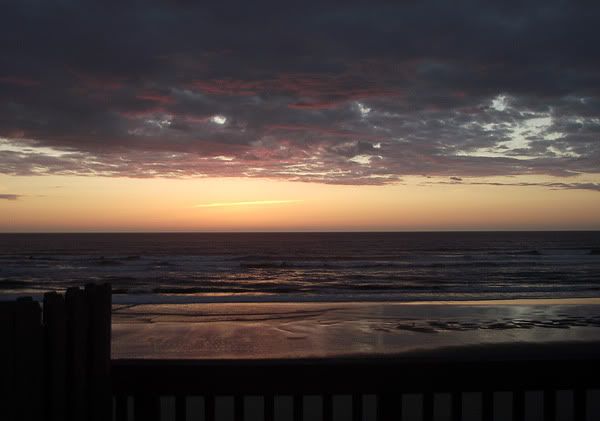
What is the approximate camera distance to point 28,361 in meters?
2.41

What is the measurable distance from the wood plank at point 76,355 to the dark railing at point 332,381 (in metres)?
0.37

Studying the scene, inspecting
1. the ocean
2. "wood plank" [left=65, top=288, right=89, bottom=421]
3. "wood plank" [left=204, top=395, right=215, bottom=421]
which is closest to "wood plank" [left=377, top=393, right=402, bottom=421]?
"wood plank" [left=204, top=395, right=215, bottom=421]

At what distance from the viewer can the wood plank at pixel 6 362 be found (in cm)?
237

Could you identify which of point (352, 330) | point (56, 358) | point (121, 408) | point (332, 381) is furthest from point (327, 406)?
point (352, 330)

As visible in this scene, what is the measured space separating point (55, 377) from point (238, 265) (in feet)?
138

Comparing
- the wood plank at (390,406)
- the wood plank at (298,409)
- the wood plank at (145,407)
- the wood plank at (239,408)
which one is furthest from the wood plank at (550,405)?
the wood plank at (145,407)

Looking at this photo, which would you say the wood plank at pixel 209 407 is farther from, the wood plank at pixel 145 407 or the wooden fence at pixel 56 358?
the wooden fence at pixel 56 358

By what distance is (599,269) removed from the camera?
38312mm

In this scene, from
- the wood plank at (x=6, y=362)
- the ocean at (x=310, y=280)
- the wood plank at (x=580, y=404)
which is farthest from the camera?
the ocean at (x=310, y=280)

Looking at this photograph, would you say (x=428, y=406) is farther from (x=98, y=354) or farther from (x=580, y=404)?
(x=98, y=354)

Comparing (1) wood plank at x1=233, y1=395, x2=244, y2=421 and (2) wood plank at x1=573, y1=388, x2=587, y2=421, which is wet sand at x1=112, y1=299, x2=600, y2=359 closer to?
(2) wood plank at x1=573, y1=388, x2=587, y2=421

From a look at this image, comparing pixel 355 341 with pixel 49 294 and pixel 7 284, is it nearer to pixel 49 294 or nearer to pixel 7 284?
pixel 49 294

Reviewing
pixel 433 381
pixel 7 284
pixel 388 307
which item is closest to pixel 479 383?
pixel 433 381

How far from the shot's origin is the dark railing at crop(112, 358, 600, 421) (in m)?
2.89
